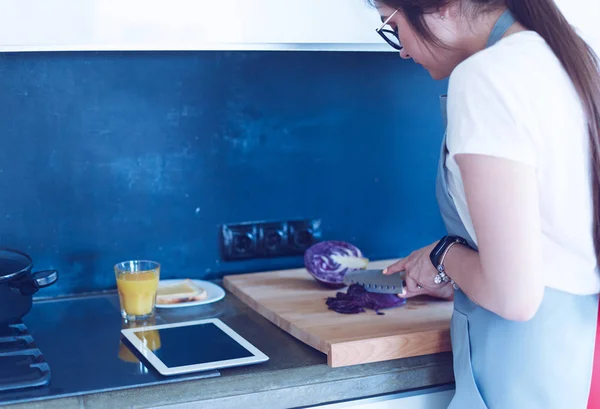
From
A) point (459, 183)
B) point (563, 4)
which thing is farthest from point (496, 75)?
point (563, 4)

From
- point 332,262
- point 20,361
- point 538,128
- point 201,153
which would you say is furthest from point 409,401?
point 201,153

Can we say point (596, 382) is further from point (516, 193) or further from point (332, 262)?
point (332, 262)

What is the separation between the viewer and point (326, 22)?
4.97 ft

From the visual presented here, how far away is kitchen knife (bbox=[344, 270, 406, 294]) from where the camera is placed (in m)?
1.52

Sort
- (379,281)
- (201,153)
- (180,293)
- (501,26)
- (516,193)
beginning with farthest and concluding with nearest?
(201,153), (180,293), (379,281), (501,26), (516,193)

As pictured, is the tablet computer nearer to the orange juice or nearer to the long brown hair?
the orange juice

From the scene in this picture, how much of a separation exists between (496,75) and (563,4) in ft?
2.14

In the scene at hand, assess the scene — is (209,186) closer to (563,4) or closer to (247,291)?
(247,291)

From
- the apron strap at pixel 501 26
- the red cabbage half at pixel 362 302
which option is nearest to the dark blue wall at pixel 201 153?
the red cabbage half at pixel 362 302

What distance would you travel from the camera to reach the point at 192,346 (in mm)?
1401

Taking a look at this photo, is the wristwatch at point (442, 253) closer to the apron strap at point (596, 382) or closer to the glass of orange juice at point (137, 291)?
the apron strap at point (596, 382)

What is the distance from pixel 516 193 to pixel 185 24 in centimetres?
71

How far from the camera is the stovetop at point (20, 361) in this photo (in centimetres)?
122

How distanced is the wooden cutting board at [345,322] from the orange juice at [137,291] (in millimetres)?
215
